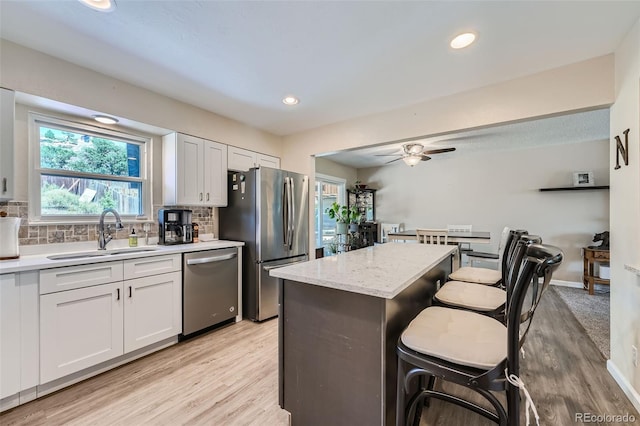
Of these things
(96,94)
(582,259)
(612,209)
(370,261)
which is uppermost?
(96,94)

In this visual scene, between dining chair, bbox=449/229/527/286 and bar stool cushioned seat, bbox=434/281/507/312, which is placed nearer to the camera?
bar stool cushioned seat, bbox=434/281/507/312

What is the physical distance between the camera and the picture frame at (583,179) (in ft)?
14.6

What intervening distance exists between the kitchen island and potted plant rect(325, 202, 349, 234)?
14.0ft

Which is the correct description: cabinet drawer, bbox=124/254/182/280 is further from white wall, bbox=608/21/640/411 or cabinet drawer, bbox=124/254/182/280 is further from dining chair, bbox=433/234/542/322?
white wall, bbox=608/21/640/411

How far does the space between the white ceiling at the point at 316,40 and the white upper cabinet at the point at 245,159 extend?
2.95ft

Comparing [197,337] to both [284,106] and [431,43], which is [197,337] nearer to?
[284,106]

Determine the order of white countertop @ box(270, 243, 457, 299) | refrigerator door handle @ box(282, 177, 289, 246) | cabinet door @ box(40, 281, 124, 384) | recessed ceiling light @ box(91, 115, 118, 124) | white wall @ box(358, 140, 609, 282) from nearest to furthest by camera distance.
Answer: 1. white countertop @ box(270, 243, 457, 299)
2. cabinet door @ box(40, 281, 124, 384)
3. recessed ceiling light @ box(91, 115, 118, 124)
4. refrigerator door handle @ box(282, 177, 289, 246)
5. white wall @ box(358, 140, 609, 282)

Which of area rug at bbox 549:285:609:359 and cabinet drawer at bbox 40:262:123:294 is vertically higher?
cabinet drawer at bbox 40:262:123:294

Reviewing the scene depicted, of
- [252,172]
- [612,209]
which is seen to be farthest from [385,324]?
[252,172]

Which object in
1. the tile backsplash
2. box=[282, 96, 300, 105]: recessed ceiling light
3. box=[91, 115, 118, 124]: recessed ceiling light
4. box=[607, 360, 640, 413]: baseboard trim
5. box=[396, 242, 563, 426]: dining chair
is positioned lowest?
box=[607, 360, 640, 413]: baseboard trim

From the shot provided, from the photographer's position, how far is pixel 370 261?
1.79 metres

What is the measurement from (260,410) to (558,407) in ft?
6.47

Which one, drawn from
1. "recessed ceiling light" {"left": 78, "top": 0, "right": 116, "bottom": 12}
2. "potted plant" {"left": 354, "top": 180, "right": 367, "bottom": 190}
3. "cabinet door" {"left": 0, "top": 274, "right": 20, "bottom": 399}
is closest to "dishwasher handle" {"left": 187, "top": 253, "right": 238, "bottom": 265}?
"cabinet door" {"left": 0, "top": 274, "right": 20, "bottom": 399}

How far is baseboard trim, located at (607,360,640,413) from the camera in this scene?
1.70 meters
